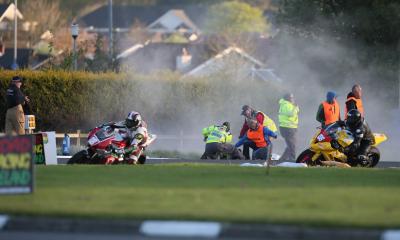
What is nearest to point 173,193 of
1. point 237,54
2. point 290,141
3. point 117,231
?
point 117,231

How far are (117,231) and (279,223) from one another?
1742mm

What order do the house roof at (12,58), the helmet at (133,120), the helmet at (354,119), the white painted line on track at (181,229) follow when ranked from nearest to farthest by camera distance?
the white painted line on track at (181,229) < the helmet at (354,119) < the helmet at (133,120) < the house roof at (12,58)

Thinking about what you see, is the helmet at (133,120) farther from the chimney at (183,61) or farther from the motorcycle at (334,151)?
the chimney at (183,61)

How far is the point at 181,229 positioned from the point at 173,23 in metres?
118

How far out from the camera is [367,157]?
20938mm

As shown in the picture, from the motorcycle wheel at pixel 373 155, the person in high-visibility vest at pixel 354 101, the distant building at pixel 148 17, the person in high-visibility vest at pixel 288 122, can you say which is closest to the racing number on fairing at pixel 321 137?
the motorcycle wheel at pixel 373 155

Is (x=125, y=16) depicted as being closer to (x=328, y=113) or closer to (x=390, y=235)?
(x=328, y=113)

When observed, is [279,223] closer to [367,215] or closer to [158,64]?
[367,215]

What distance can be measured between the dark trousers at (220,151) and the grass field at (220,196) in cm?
781

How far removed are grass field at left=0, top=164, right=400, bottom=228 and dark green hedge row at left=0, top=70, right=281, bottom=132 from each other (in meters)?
21.8

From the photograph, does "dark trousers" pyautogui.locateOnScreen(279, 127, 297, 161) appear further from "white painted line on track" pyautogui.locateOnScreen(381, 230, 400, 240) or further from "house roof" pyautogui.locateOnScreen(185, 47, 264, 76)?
"house roof" pyautogui.locateOnScreen(185, 47, 264, 76)

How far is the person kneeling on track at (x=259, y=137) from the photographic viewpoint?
24188 mm

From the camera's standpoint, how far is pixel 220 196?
1295 cm

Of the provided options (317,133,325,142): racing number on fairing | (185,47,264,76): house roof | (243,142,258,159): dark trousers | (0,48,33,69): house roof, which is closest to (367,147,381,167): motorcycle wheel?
(317,133,325,142): racing number on fairing
